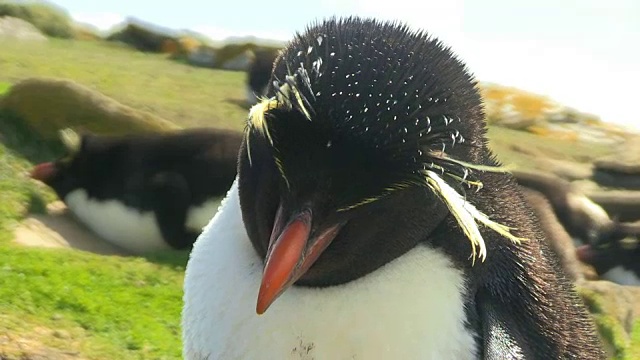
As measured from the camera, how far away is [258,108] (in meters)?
1.53

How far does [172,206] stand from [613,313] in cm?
269

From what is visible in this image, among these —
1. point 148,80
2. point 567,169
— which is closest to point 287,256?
point 148,80

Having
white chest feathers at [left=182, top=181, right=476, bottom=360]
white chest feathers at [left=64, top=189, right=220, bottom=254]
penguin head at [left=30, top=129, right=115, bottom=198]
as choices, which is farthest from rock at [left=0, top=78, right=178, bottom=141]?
white chest feathers at [left=182, top=181, right=476, bottom=360]

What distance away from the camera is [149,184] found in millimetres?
5223

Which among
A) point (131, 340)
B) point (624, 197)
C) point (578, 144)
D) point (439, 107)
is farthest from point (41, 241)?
point (578, 144)

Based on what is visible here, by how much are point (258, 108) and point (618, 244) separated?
6168 millimetres

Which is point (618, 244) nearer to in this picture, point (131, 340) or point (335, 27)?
point (131, 340)

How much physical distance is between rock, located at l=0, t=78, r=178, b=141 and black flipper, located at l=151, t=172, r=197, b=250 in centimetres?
131

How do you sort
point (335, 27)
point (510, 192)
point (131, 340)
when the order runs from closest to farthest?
1. point (335, 27)
2. point (510, 192)
3. point (131, 340)

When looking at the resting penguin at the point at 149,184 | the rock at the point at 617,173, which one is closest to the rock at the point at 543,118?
the rock at the point at 617,173

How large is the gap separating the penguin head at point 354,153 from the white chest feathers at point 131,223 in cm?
358

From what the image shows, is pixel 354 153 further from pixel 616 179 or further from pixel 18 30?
pixel 18 30

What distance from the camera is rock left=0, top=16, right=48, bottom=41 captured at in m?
14.1

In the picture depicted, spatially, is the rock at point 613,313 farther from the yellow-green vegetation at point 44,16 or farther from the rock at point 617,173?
the yellow-green vegetation at point 44,16
